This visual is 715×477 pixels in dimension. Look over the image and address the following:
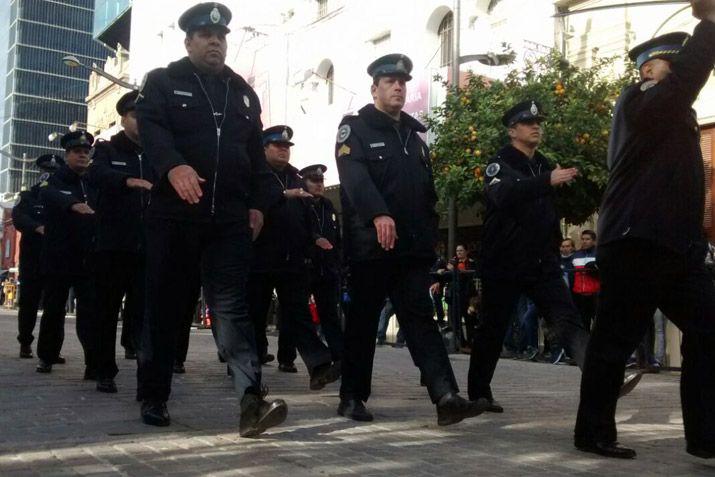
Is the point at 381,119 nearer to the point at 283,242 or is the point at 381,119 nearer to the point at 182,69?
the point at 182,69

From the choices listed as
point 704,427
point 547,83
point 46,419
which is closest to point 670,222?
point 704,427

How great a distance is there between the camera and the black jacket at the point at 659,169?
162 inches

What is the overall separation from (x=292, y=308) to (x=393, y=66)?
2.55 meters

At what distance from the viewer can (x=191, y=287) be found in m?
5.12

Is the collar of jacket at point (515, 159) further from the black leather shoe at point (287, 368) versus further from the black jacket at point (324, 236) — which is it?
the black leather shoe at point (287, 368)

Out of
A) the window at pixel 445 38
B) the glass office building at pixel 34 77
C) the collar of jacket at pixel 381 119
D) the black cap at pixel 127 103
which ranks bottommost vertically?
the collar of jacket at pixel 381 119

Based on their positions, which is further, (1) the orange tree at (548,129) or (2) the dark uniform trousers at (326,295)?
(1) the orange tree at (548,129)

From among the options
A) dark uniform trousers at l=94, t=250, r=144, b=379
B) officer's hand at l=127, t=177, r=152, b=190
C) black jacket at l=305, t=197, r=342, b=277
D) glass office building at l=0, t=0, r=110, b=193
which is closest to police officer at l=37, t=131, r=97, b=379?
dark uniform trousers at l=94, t=250, r=144, b=379

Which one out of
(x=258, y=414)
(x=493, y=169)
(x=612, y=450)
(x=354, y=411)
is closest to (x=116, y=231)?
(x=354, y=411)

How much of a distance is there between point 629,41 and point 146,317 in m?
13.5

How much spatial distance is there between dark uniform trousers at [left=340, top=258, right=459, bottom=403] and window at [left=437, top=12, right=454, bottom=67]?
54.1ft

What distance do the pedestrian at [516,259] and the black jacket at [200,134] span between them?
1.63 metres

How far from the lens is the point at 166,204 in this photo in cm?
495

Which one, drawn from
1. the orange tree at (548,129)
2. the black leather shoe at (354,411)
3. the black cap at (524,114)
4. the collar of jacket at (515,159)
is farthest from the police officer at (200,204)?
the orange tree at (548,129)
